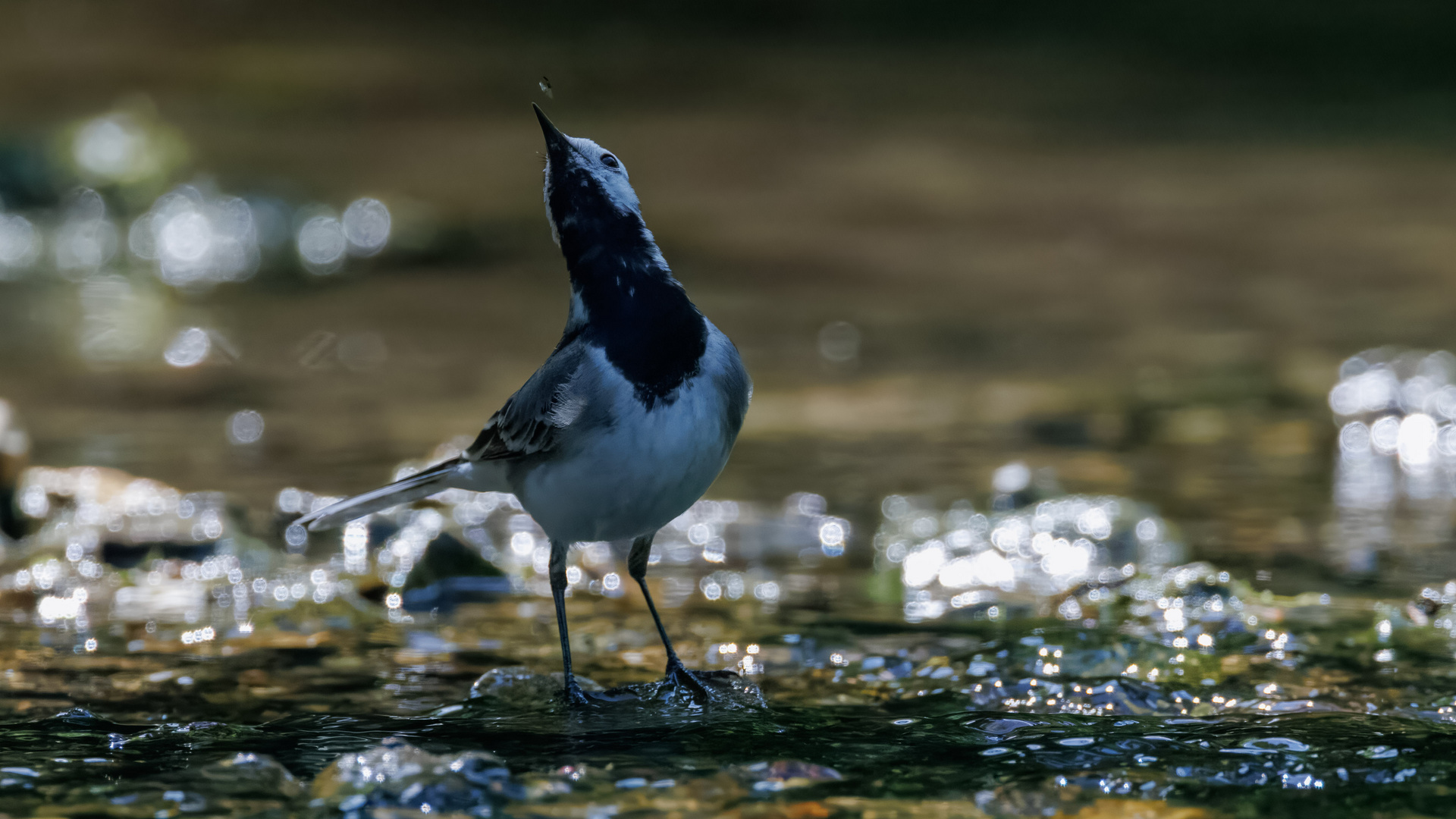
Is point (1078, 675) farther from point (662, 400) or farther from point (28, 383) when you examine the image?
point (28, 383)

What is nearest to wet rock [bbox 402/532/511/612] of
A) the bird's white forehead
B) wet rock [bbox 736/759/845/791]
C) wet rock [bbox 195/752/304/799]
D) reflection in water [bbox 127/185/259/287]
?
the bird's white forehead

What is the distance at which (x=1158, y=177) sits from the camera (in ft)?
63.6

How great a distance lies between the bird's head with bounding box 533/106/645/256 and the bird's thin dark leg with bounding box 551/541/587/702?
2.97 feet

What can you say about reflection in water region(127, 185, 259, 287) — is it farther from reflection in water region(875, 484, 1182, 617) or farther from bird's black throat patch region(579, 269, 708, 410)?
bird's black throat patch region(579, 269, 708, 410)

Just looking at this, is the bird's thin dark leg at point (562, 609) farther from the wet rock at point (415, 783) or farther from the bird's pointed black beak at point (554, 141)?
the bird's pointed black beak at point (554, 141)

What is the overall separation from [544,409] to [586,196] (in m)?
0.58

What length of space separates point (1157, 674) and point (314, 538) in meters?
3.66

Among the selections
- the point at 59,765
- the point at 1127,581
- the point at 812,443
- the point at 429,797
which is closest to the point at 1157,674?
the point at 1127,581

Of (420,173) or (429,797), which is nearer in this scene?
(429,797)

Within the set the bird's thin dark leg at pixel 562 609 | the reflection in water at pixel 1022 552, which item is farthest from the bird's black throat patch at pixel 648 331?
the reflection in water at pixel 1022 552

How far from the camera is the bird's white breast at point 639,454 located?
4.08m

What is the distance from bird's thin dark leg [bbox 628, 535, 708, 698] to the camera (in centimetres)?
Result: 443

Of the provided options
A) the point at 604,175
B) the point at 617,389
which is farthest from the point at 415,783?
the point at 604,175

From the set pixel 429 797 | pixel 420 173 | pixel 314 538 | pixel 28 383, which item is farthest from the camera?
pixel 420 173
